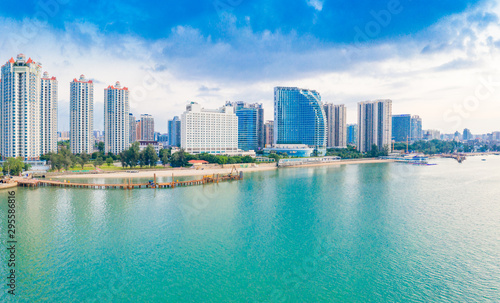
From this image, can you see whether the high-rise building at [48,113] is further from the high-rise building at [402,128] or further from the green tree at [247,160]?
the high-rise building at [402,128]

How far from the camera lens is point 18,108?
1216 inches

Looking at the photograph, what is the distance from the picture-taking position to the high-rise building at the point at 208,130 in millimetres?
44375

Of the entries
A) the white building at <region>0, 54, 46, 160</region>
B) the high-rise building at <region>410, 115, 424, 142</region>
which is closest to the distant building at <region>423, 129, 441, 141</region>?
the high-rise building at <region>410, 115, 424, 142</region>

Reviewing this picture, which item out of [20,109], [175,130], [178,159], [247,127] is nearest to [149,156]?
[178,159]

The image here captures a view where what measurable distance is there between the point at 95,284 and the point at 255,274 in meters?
4.52

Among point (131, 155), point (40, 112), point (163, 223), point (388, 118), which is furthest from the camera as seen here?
point (388, 118)

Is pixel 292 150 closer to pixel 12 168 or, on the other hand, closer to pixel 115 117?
pixel 115 117

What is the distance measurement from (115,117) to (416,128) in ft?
277

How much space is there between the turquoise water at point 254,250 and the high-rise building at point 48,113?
1911 cm

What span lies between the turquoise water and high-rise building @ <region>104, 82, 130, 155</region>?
25036mm

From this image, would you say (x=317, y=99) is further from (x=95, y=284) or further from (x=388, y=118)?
(x=95, y=284)

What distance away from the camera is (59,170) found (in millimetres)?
29141

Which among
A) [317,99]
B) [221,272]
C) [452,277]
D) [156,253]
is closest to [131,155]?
[156,253]

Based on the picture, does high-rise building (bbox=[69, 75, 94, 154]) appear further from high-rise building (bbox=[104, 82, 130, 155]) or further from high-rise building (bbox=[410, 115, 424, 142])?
high-rise building (bbox=[410, 115, 424, 142])
